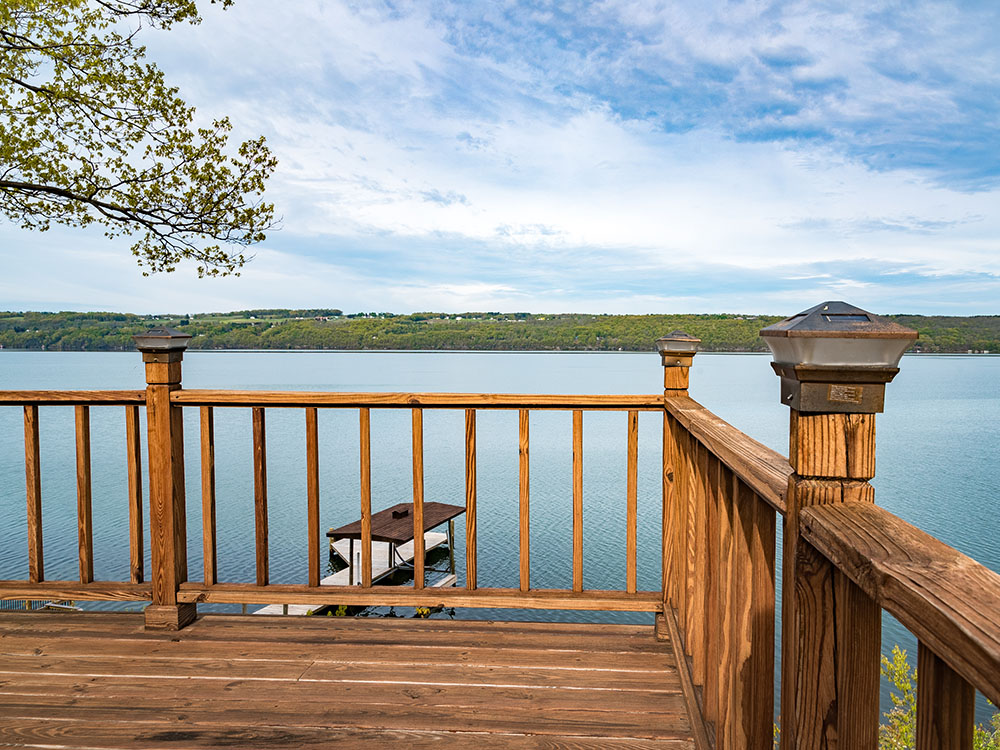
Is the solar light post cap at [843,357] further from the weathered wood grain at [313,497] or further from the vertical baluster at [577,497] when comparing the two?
the weathered wood grain at [313,497]

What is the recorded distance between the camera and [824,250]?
34.1 m

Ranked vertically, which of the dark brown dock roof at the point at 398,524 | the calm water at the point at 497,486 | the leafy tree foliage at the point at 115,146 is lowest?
the calm water at the point at 497,486

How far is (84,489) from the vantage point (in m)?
2.82

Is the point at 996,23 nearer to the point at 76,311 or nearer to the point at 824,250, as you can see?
the point at 824,250

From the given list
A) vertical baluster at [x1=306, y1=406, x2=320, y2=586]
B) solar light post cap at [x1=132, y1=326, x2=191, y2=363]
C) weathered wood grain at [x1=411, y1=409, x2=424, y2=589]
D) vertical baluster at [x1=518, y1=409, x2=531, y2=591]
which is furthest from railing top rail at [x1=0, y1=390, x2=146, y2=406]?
vertical baluster at [x1=518, y1=409, x2=531, y2=591]

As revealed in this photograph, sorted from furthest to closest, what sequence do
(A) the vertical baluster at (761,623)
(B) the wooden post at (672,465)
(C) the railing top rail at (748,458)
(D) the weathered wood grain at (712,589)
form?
(B) the wooden post at (672,465) < (D) the weathered wood grain at (712,589) < (A) the vertical baluster at (761,623) < (C) the railing top rail at (748,458)

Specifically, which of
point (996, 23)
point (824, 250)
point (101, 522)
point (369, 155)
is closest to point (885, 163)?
point (824, 250)

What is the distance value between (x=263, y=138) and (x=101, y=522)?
1326cm

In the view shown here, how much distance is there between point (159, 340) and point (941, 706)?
289 centimetres

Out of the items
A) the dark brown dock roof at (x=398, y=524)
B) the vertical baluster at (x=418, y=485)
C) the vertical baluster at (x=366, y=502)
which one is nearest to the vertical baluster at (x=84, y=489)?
the vertical baluster at (x=366, y=502)

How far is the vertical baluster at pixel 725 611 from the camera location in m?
1.45

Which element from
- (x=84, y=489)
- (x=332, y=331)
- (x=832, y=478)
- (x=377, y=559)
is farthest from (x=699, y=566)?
(x=332, y=331)

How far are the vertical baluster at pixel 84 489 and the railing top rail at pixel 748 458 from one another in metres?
2.53

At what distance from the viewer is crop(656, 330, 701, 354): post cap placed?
2.60 meters
